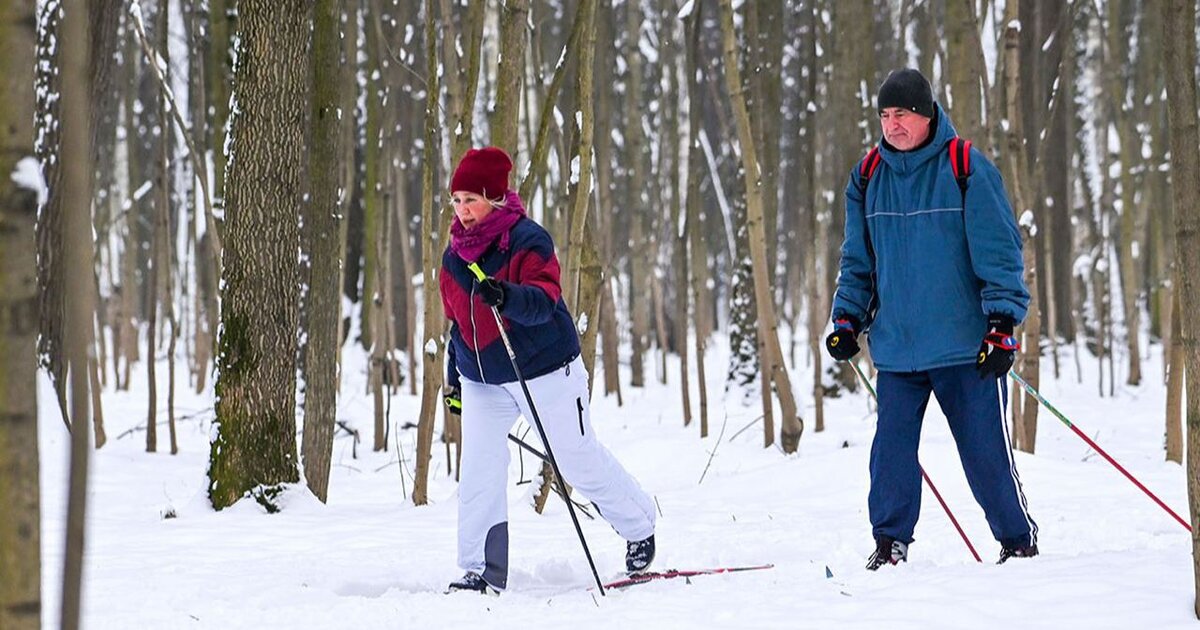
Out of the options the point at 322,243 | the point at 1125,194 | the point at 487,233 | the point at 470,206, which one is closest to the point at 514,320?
the point at 487,233

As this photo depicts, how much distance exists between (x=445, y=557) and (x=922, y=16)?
14882 millimetres

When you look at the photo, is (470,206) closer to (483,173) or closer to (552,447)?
(483,173)

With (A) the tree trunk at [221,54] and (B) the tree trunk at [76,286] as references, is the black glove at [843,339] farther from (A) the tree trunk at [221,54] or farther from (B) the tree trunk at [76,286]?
(A) the tree trunk at [221,54]

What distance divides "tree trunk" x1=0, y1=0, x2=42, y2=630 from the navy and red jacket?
232 centimetres

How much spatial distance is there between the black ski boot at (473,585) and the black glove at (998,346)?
6.08ft

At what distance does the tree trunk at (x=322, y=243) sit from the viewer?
22.3 feet

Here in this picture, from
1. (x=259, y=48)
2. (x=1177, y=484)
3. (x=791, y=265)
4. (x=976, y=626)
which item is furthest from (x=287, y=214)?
(x=791, y=265)

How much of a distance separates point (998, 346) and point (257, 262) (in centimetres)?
371

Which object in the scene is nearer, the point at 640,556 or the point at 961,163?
the point at 961,163

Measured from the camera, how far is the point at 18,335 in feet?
5.90

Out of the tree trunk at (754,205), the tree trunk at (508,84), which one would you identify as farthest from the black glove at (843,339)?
the tree trunk at (754,205)

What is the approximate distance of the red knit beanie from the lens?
4.14 metres

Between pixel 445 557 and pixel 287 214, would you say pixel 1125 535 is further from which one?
pixel 287 214

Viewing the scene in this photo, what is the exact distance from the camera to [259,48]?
5945mm
